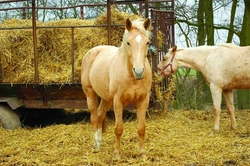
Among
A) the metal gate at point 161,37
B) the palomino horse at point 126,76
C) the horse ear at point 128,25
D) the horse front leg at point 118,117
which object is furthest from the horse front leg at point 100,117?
the metal gate at point 161,37

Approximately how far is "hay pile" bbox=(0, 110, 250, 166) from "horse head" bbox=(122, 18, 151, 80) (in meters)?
1.12

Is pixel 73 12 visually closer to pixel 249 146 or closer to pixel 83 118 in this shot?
pixel 83 118

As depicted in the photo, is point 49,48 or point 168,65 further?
point 49,48

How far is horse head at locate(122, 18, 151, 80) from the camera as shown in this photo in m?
3.66

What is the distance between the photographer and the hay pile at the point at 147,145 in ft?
14.2

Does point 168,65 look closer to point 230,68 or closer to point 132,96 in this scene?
point 230,68

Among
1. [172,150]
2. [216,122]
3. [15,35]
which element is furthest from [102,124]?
[15,35]

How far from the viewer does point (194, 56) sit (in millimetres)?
6570

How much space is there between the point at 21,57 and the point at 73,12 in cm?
498

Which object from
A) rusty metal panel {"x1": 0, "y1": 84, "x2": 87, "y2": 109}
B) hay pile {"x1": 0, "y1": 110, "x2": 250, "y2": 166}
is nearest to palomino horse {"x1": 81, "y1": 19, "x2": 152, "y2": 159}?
hay pile {"x1": 0, "y1": 110, "x2": 250, "y2": 166}

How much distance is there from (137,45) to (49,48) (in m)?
3.76

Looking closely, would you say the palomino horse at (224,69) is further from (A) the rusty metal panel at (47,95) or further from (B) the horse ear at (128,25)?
(B) the horse ear at (128,25)

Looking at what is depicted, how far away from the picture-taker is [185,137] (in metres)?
5.70

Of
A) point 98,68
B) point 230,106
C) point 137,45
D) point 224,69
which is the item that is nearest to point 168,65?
point 224,69
